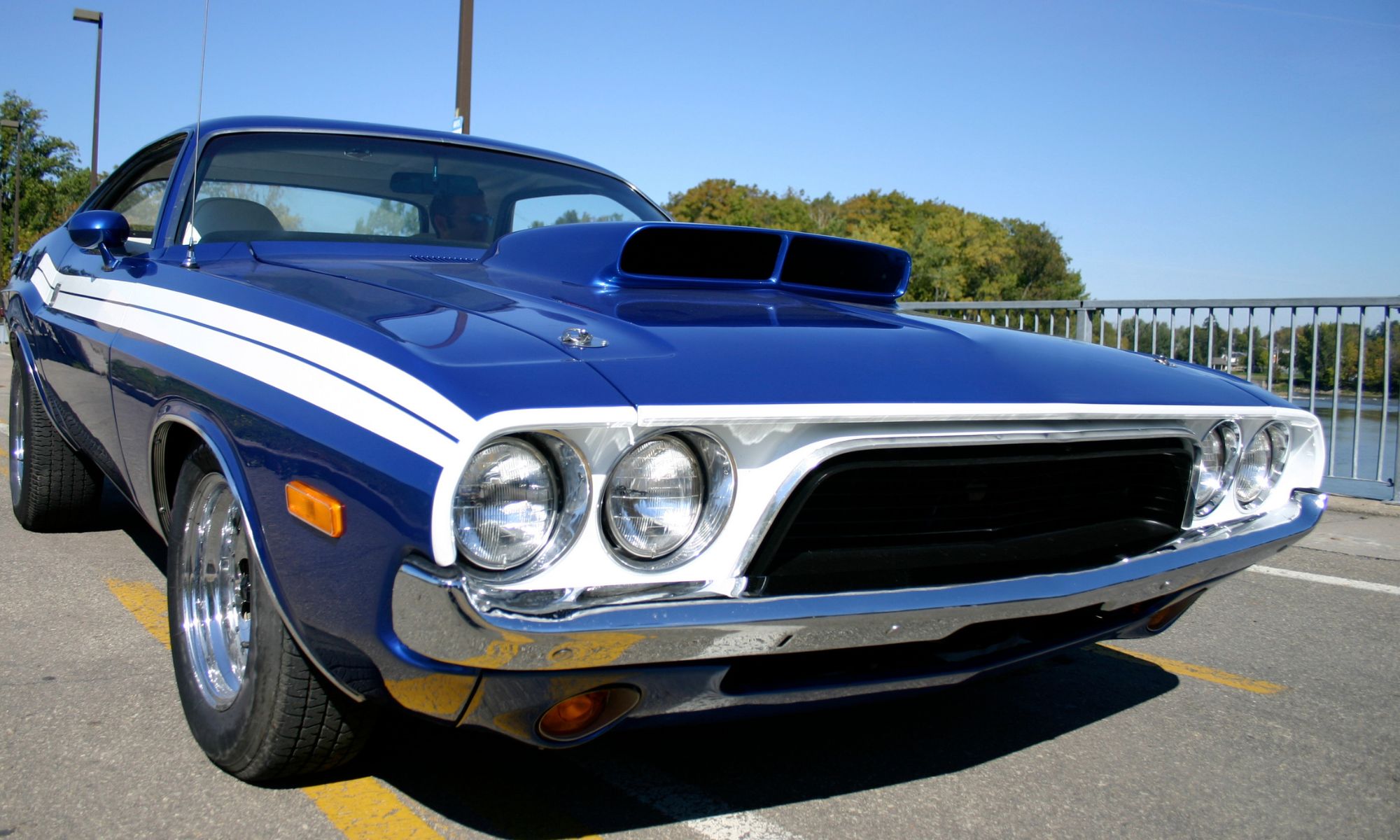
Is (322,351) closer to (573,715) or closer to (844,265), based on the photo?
(573,715)

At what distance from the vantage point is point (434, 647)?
152 cm

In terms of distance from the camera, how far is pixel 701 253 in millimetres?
2541

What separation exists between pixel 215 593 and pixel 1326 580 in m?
3.97

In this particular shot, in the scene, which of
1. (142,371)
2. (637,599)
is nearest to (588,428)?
(637,599)

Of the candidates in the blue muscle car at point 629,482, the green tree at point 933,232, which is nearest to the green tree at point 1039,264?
the green tree at point 933,232

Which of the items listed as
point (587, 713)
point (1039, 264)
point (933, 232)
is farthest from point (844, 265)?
point (1039, 264)

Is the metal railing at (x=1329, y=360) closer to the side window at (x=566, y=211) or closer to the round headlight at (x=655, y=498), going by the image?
the side window at (x=566, y=211)

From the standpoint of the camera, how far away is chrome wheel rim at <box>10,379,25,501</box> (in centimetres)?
430

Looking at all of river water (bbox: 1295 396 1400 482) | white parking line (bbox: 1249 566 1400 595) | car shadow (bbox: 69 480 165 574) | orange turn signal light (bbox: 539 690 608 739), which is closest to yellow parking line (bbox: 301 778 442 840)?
orange turn signal light (bbox: 539 690 608 739)

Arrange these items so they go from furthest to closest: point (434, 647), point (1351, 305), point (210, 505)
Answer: point (1351, 305), point (210, 505), point (434, 647)

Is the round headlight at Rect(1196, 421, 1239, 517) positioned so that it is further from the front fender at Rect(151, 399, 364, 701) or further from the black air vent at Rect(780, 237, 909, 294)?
the front fender at Rect(151, 399, 364, 701)

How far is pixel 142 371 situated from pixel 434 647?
1410mm

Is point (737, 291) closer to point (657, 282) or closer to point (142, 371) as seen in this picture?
point (657, 282)

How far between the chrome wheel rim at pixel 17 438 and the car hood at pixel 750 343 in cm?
230
